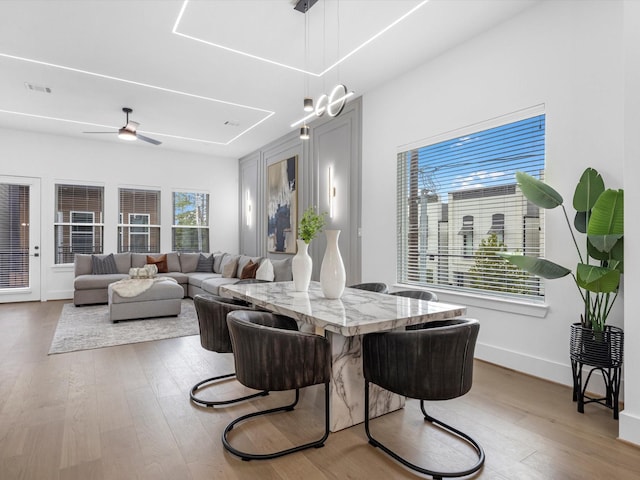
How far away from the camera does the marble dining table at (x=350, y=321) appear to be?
1952 millimetres

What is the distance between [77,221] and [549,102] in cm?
788

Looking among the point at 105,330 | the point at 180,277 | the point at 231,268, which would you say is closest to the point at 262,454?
the point at 105,330

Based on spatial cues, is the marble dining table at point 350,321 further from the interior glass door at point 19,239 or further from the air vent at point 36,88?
the interior glass door at point 19,239

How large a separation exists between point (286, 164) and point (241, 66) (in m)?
2.68

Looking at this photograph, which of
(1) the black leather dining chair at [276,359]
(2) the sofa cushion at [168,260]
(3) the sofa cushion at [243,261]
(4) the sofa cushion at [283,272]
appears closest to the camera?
(1) the black leather dining chair at [276,359]

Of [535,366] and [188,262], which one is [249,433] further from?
[188,262]

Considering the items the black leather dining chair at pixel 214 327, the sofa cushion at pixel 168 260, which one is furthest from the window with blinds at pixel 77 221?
the black leather dining chair at pixel 214 327

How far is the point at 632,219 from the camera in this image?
7.04 feet

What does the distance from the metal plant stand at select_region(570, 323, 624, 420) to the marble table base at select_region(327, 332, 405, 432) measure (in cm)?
138

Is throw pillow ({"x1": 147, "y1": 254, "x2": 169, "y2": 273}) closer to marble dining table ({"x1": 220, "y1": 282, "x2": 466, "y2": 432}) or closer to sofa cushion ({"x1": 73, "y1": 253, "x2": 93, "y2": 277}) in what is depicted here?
sofa cushion ({"x1": 73, "y1": 253, "x2": 93, "y2": 277})

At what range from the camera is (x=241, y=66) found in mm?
4258

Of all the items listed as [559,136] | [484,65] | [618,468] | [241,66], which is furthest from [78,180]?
[618,468]

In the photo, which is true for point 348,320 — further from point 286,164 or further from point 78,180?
point 78,180

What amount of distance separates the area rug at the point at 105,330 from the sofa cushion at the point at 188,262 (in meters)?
1.97
